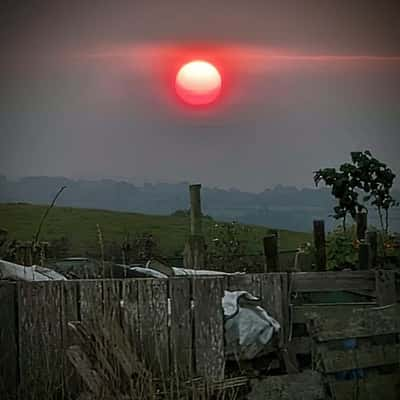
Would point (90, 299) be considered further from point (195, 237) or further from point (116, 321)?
point (195, 237)

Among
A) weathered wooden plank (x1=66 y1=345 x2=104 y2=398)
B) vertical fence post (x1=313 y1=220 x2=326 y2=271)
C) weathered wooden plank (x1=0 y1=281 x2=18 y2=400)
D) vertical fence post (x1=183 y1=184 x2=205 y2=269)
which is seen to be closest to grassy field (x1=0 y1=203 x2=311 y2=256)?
vertical fence post (x1=183 y1=184 x2=205 y2=269)

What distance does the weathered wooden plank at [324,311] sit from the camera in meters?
3.95

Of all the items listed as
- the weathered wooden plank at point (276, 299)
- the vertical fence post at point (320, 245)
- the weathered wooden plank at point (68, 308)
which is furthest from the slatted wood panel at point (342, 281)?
the weathered wooden plank at point (68, 308)

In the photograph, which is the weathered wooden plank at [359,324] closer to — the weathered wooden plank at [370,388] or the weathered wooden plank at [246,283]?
the weathered wooden plank at [370,388]

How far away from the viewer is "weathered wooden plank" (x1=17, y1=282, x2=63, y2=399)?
13.2 ft

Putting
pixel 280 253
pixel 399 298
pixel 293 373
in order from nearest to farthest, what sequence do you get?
pixel 293 373
pixel 399 298
pixel 280 253

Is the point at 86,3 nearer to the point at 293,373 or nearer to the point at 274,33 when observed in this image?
the point at 274,33

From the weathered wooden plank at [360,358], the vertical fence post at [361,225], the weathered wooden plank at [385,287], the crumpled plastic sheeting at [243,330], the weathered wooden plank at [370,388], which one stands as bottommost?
the weathered wooden plank at [370,388]

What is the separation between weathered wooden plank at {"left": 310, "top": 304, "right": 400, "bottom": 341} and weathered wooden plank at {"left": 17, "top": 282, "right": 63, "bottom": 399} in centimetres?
122

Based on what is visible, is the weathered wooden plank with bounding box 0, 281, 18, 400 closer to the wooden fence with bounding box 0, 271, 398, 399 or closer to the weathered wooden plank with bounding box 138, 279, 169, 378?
the wooden fence with bounding box 0, 271, 398, 399

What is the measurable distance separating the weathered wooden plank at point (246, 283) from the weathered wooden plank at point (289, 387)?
1.51ft

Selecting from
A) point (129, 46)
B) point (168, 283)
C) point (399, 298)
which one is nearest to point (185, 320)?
point (168, 283)

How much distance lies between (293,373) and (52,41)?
253cm

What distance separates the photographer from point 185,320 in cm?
404
